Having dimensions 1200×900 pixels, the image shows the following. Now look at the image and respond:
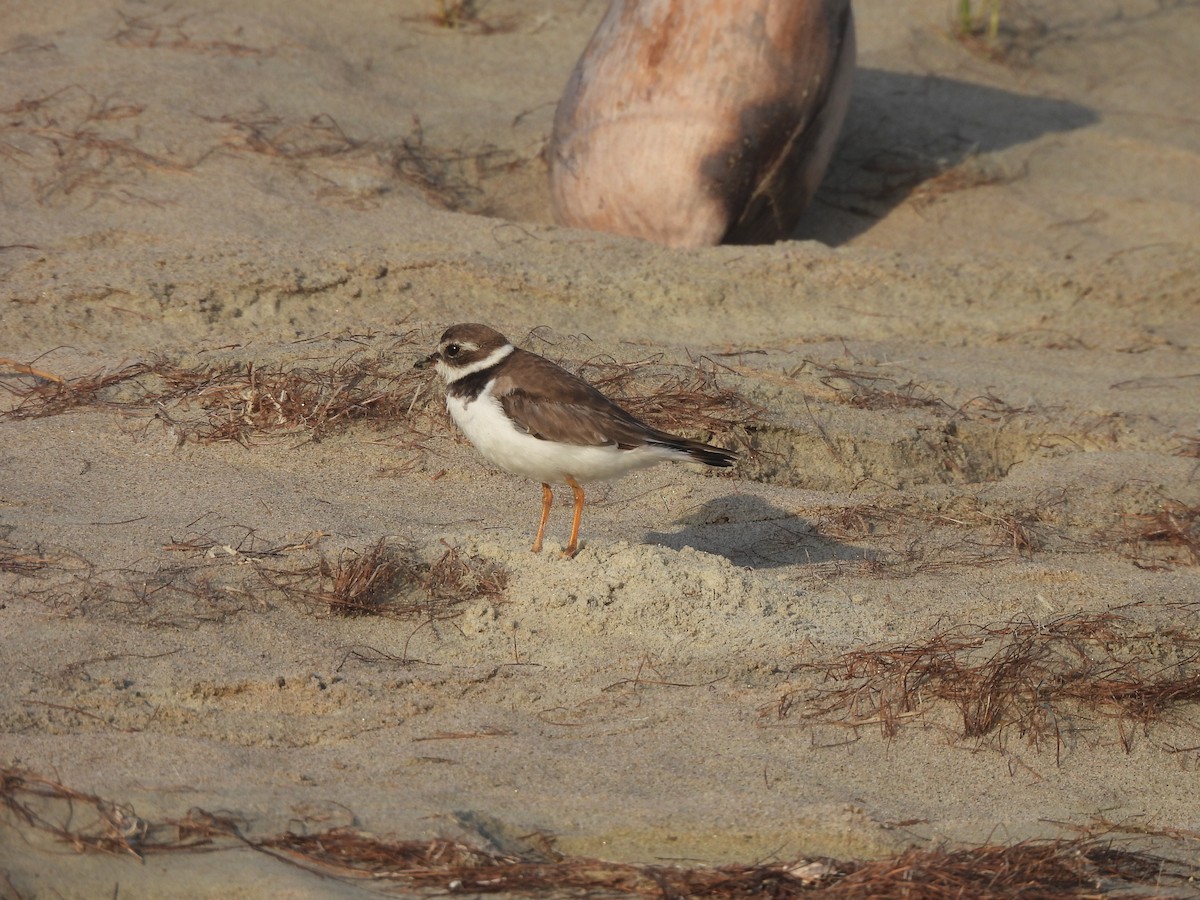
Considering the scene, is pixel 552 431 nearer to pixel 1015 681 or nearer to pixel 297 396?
pixel 297 396

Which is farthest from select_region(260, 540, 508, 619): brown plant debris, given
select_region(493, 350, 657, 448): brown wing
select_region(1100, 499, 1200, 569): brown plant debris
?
select_region(1100, 499, 1200, 569): brown plant debris

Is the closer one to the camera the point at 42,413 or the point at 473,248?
the point at 42,413

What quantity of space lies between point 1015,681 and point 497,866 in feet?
5.87

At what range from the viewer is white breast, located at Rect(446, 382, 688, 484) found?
490 centimetres

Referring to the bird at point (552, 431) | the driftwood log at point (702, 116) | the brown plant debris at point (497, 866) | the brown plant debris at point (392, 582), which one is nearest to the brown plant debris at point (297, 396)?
the bird at point (552, 431)

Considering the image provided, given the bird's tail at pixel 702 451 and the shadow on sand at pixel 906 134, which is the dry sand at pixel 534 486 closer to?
the shadow on sand at pixel 906 134

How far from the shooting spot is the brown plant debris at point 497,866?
331cm

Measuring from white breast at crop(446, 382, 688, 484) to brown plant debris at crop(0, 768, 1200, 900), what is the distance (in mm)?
1695

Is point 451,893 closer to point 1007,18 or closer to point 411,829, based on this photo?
point 411,829

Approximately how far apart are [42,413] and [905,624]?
3.39 meters

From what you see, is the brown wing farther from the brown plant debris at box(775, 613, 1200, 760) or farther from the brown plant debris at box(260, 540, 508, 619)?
the brown plant debris at box(775, 613, 1200, 760)

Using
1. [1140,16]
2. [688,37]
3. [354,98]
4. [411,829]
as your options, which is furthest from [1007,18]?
[411,829]

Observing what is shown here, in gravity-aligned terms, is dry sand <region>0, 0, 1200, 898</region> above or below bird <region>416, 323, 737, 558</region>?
below

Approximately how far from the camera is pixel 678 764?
3.90 metres
